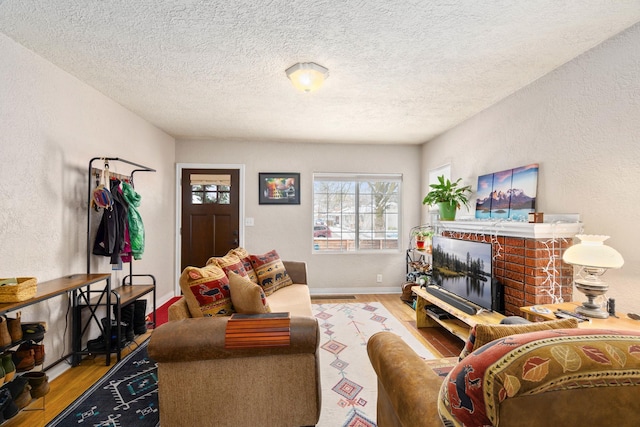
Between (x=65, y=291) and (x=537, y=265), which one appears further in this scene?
(x=537, y=265)

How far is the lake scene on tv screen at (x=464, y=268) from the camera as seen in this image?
8.49ft

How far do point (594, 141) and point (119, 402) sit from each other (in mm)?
3683

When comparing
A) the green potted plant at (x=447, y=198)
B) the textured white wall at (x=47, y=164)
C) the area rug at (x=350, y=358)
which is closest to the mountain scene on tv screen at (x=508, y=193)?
the green potted plant at (x=447, y=198)

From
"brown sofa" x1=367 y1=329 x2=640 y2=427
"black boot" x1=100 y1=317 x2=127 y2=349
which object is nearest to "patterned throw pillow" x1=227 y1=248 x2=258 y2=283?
"black boot" x1=100 y1=317 x2=127 y2=349

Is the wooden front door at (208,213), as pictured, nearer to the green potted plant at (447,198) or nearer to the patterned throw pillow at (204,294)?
the patterned throw pillow at (204,294)

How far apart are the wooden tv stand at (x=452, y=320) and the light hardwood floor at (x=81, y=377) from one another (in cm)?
11

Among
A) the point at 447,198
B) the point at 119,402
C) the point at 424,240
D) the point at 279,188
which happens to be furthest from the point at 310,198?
the point at 119,402

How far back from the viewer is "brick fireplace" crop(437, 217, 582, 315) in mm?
2230

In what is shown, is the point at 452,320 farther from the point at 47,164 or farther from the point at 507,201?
the point at 47,164

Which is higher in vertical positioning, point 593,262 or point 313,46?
point 313,46

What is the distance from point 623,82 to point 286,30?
216cm

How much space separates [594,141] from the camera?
2047 mm

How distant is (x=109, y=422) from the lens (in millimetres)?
1751

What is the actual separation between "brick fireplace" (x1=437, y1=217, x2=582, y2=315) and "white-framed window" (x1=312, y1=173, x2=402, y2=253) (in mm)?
2351
